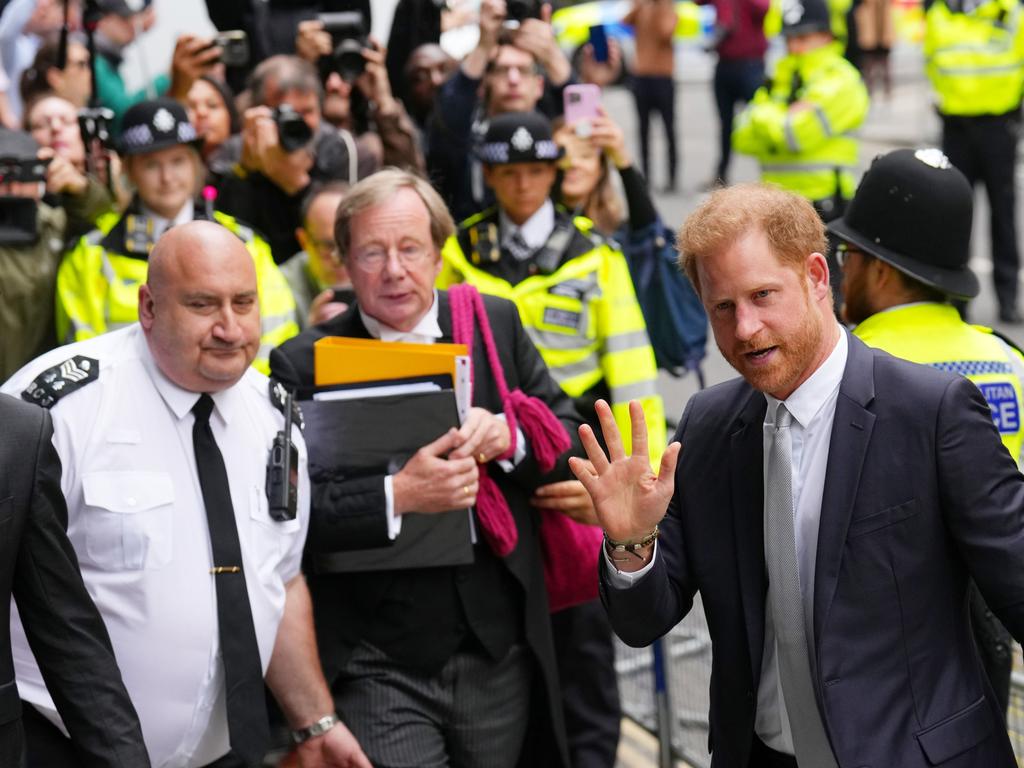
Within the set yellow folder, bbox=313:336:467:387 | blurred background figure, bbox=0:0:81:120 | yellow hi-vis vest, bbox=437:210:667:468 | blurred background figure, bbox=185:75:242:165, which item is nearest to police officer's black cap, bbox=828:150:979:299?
yellow folder, bbox=313:336:467:387

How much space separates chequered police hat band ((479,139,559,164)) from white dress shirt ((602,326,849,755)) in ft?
7.37

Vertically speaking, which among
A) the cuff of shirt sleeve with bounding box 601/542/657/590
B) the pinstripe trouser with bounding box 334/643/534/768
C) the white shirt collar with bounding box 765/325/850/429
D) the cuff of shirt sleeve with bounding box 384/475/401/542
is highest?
the white shirt collar with bounding box 765/325/850/429

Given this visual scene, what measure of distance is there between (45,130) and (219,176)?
0.70 metres

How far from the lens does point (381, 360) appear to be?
418 cm

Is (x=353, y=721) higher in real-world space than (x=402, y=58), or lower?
lower

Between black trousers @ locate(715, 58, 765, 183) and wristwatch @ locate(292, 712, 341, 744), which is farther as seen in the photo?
black trousers @ locate(715, 58, 765, 183)

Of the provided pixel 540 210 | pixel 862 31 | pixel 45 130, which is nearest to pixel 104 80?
pixel 45 130

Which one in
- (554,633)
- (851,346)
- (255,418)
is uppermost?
(851,346)

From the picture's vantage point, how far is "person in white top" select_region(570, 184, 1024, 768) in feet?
9.71

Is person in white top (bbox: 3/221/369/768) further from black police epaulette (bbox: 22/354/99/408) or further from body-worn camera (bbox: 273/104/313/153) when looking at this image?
body-worn camera (bbox: 273/104/313/153)

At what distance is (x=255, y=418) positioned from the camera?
3922 mm

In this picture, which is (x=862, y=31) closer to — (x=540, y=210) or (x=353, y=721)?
(x=540, y=210)

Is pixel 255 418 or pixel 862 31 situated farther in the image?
pixel 862 31

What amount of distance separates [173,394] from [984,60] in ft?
25.2
